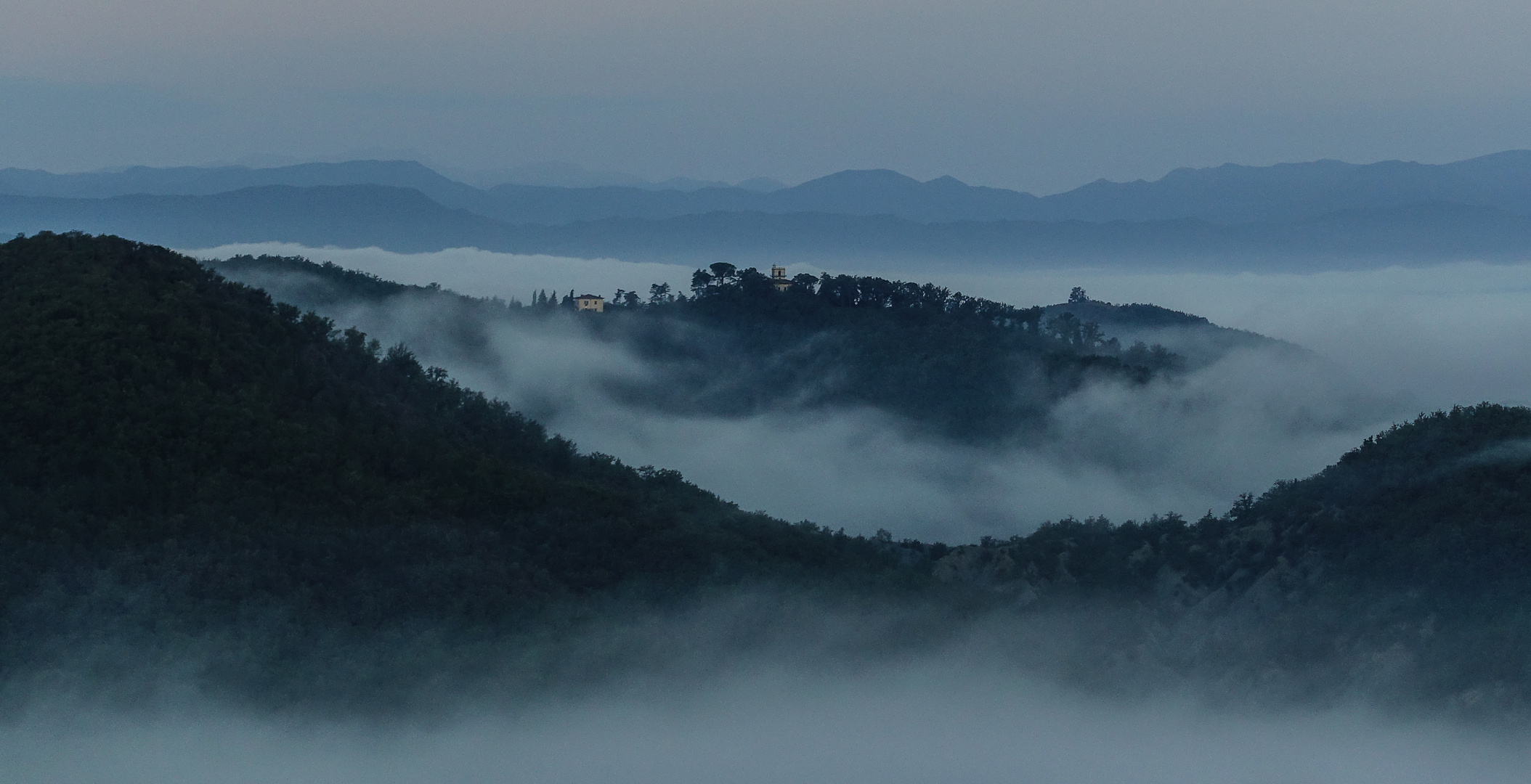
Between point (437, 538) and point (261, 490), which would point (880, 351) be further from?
point (261, 490)

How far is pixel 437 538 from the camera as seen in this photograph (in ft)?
116

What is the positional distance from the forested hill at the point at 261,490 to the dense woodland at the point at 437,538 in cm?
8

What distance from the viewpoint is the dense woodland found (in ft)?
99.3

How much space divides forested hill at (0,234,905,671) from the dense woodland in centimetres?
8

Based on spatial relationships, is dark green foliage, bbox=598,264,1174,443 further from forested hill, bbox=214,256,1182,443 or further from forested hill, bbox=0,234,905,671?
forested hill, bbox=0,234,905,671

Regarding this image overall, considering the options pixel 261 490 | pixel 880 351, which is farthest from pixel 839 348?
pixel 261 490

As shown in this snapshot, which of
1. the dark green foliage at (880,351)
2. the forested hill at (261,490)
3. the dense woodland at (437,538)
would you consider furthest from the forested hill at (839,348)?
the forested hill at (261,490)

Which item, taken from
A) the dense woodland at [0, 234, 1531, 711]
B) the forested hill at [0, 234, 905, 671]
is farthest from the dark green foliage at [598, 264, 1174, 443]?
the forested hill at [0, 234, 905, 671]

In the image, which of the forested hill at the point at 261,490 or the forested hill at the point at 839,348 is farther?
the forested hill at the point at 839,348

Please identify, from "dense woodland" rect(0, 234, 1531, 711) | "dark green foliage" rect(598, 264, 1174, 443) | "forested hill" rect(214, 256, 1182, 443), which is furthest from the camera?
"dark green foliage" rect(598, 264, 1174, 443)

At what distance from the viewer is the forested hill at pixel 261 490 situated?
3073 centimetres

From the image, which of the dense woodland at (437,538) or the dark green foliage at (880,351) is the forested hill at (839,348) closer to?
the dark green foliage at (880,351)

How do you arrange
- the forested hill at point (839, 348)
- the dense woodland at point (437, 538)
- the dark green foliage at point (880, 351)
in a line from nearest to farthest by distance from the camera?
1. the dense woodland at point (437, 538)
2. the forested hill at point (839, 348)
3. the dark green foliage at point (880, 351)

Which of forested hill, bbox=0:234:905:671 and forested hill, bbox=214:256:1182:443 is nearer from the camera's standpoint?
forested hill, bbox=0:234:905:671
